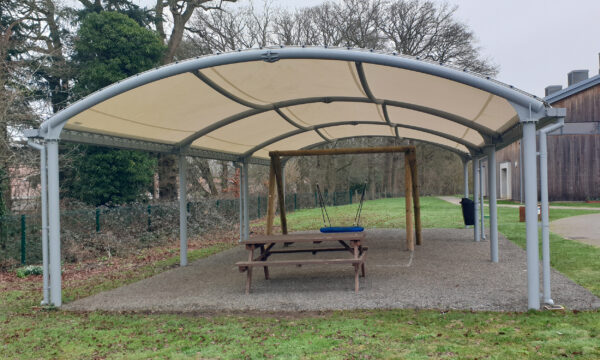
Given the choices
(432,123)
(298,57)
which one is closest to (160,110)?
(298,57)

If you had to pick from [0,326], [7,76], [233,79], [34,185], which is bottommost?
[0,326]

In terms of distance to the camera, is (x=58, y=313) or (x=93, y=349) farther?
(x=58, y=313)

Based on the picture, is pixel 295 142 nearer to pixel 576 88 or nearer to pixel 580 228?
pixel 580 228

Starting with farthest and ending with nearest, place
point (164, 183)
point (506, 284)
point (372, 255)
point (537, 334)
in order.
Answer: point (164, 183) < point (372, 255) < point (506, 284) < point (537, 334)

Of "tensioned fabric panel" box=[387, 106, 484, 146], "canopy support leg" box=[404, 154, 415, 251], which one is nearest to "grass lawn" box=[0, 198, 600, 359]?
"tensioned fabric panel" box=[387, 106, 484, 146]

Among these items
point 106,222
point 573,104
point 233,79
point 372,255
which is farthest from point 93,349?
point 573,104

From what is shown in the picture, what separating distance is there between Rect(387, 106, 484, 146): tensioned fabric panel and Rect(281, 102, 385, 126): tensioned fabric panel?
336 millimetres

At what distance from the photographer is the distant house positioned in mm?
25438

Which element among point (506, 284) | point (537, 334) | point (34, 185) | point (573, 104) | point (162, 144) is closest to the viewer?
point (537, 334)

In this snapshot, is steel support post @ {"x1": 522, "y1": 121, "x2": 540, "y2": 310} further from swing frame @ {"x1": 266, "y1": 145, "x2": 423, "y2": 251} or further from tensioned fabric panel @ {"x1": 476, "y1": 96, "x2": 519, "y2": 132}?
swing frame @ {"x1": 266, "y1": 145, "x2": 423, "y2": 251}

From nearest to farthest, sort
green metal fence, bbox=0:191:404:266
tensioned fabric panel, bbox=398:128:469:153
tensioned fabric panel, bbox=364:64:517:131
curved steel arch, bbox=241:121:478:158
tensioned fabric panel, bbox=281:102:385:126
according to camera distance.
A: tensioned fabric panel, bbox=364:64:517:131 < tensioned fabric panel, bbox=281:102:385:126 < green metal fence, bbox=0:191:404:266 < curved steel arch, bbox=241:121:478:158 < tensioned fabric panel, bbox=398:128:469:153

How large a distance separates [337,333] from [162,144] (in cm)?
603

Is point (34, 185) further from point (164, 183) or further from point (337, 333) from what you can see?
point (337, 333)

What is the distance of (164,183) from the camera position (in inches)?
794
